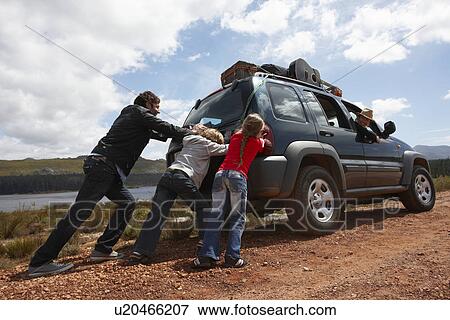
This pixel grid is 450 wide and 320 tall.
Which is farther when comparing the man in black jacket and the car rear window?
the car rear window

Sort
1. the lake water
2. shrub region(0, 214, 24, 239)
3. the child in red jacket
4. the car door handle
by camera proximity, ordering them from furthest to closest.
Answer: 1. the lake water
2. shrub region(0, 214, 24, 239)
3. the car door handle
4. the child in red jacket

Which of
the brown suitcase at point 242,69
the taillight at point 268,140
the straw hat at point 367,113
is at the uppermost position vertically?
the brown suitcase at point 242,69

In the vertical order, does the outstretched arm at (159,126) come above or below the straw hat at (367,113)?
below

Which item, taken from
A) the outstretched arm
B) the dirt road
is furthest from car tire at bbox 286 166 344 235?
the outstretched arm

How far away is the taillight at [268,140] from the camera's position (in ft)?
13.4

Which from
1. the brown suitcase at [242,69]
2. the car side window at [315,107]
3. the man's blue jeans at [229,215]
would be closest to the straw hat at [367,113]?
the car side window at [315,107]

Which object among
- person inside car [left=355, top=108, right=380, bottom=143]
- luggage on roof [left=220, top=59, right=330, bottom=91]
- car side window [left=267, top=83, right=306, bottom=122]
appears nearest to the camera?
car side window [left=267, top=83, right=306, bottom=122]

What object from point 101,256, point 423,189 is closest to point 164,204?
point 101,256

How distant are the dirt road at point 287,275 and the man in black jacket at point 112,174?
283 mm

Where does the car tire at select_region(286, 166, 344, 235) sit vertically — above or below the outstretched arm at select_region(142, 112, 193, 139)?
below

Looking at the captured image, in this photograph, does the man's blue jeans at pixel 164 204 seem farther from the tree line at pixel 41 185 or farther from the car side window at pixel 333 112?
the tree line at pixel 41 185

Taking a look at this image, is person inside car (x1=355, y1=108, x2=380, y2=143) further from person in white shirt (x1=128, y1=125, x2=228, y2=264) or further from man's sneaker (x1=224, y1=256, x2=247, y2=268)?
man's sneaker (x1=224, y1=256, x2=247, y2=268)

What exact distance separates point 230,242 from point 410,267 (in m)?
1.65

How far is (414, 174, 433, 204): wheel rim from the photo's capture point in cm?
674
